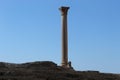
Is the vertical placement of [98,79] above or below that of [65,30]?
below

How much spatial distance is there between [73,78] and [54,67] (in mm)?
6200

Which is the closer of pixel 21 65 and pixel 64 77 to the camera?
pixel 64 77

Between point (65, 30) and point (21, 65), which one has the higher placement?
point (65, 30)

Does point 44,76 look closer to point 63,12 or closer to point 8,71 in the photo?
point 8,71

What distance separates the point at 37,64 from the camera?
126 feet

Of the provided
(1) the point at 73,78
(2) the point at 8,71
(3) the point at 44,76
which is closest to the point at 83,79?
(1) the point at 73,78

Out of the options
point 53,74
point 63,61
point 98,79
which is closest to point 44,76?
point 53,74

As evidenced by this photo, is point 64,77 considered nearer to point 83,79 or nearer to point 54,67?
point 83,79

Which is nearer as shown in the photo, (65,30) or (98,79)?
(98,79)

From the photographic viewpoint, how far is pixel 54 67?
37156 millimetres

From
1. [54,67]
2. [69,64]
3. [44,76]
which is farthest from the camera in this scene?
[69,64]

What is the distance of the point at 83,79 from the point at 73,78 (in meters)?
0.72

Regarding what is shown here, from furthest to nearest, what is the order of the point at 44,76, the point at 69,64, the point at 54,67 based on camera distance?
the point at 69,64 < the point at 54,67 < the point at 44,76

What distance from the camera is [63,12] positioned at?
148ft
